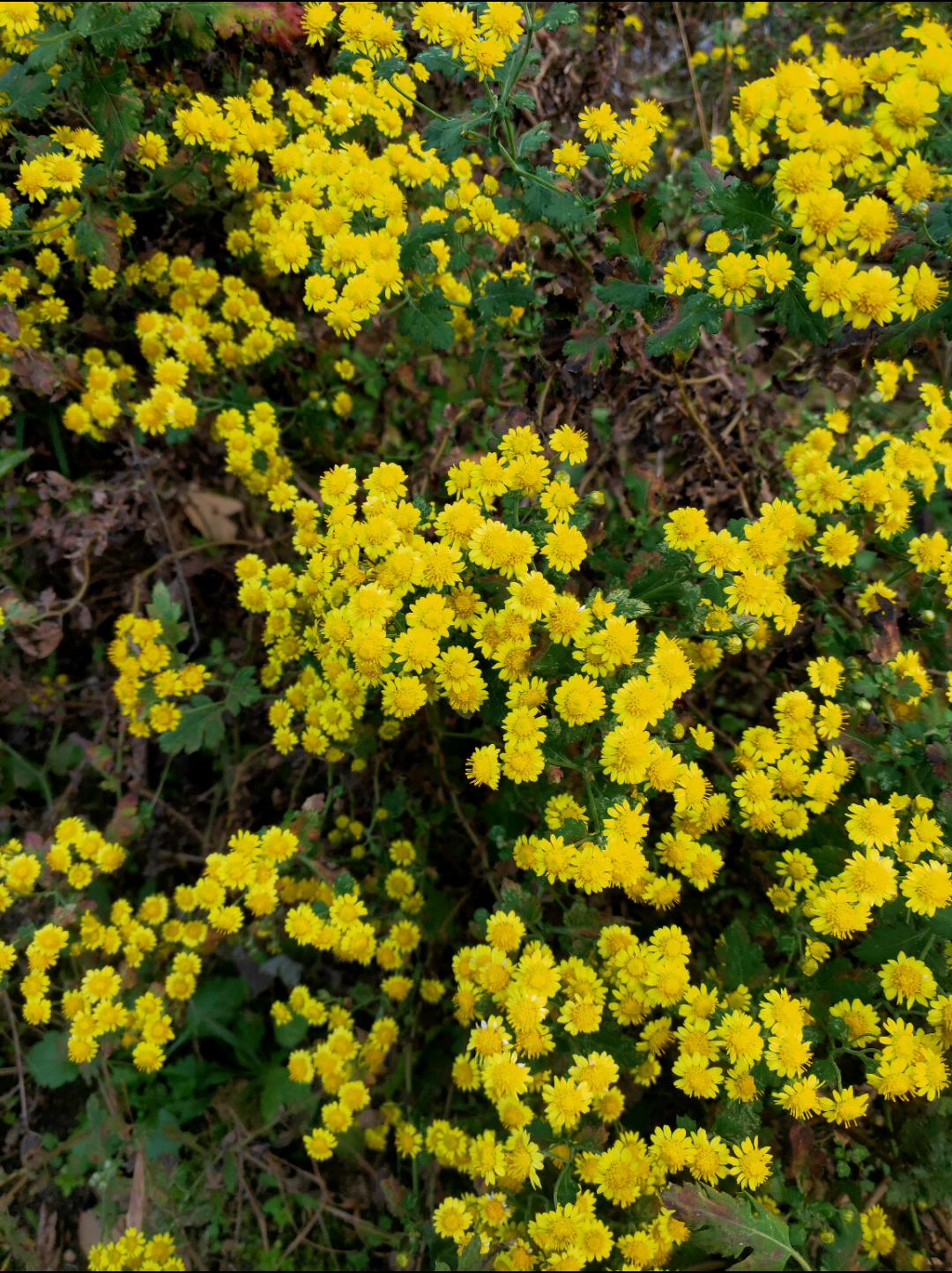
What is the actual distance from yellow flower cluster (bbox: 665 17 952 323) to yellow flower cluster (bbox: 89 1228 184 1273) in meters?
3.29

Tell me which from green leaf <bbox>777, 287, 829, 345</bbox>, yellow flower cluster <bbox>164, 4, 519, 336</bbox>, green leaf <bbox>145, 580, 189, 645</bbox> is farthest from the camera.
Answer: green leaf <bbox>145, 580, 189, 645</bbox>

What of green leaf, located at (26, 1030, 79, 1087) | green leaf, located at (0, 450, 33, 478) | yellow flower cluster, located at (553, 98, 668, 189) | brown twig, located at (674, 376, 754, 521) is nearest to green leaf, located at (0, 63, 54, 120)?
green leaf, located at (0, 450, 33, 478)

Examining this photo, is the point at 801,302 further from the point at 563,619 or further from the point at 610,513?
the point at 610,513

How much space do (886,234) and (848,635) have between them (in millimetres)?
1104

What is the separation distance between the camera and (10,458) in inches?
118

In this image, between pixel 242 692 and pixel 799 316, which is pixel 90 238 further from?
pixel 799 316

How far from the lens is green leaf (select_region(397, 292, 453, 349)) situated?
247 centimetres

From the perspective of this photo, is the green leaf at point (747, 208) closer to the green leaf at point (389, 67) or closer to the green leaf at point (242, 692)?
the green leaf at point (389, 67)

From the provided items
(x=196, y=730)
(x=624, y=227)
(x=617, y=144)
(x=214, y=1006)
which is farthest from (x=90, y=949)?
(x=617, y=144)

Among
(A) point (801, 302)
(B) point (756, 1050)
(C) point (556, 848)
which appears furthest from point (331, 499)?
(B) point (756, 1050)

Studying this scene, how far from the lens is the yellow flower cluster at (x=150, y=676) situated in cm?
275

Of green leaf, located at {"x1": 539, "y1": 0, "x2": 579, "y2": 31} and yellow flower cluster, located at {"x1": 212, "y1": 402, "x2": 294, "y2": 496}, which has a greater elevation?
green leaf, located at {"x1": 539, "y1": 0, "x2": 579, "y2": 31}

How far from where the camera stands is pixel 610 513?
3.30m

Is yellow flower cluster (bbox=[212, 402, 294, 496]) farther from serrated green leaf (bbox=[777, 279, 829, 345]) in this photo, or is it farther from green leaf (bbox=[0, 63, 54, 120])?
serrated green leaf (bbox=[777, 279, 829, 345])
